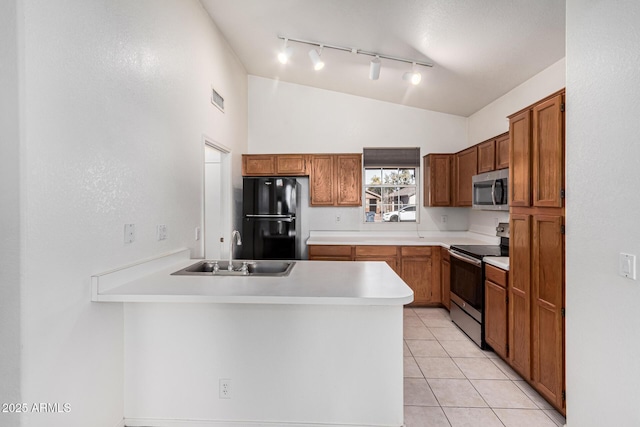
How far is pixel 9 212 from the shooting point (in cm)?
129

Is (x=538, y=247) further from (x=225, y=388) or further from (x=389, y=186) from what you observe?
(x=389, y=186)

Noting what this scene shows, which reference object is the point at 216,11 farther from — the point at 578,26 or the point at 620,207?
the point at 620,207

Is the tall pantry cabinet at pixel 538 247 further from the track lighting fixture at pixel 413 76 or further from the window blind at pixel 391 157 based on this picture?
the window blind at pixel 391 157

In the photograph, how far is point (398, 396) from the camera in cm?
184

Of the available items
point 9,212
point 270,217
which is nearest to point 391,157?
point 270,217

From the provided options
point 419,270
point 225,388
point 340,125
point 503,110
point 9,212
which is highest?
point 340,125

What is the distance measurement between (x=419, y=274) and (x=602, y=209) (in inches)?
109

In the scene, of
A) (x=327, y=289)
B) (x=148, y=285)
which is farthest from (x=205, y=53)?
(x=327, y=289)

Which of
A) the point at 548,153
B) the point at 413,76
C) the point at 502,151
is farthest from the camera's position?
the point at 413,76

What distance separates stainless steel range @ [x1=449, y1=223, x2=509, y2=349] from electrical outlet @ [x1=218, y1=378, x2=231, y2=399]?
7.73 feet

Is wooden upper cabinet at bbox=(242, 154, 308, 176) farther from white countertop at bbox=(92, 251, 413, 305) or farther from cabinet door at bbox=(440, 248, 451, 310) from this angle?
white countertop at bbox=(92, 251, 413, 305)

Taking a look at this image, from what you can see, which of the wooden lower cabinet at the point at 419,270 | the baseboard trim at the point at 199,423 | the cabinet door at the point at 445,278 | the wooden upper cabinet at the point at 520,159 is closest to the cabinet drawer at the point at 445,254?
the cabinet door at the point at 445,278

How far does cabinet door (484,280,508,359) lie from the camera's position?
266 cm

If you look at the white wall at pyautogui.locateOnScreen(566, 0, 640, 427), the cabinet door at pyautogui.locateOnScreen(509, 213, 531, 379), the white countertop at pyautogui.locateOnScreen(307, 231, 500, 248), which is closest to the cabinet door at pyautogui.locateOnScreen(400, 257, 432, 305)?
the white countertop at pyautogui.locateOnScreen(307, 231, 500, 248)
